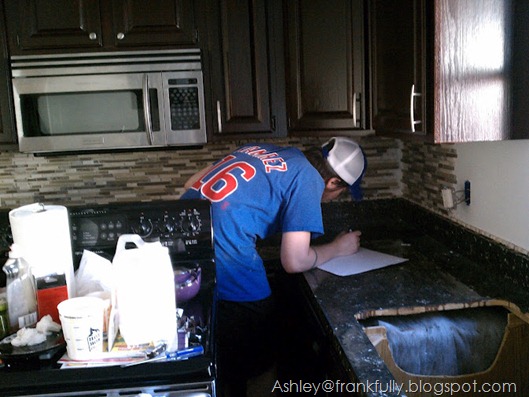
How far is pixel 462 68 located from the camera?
4.73 feet

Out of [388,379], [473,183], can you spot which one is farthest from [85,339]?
[473,183]

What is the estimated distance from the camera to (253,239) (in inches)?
74.9

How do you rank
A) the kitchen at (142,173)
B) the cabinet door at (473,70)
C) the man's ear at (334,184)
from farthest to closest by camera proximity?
the kitchen at (142,173) → the man's ear at (334,184) → the cabinet door at (473,70)

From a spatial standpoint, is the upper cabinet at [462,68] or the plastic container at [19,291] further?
the upper cabinet at [462,68]

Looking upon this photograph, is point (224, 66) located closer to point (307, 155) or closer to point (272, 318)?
point (307, 155)

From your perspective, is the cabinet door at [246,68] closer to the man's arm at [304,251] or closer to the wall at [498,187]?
the man's arm at [304,251]

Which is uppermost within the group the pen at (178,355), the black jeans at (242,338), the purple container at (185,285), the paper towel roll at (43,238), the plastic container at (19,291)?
the paper towel roll at (43,238)

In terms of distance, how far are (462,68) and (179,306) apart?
1023mm

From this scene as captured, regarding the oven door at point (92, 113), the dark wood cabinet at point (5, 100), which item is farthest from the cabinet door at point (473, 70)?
the dark wood cabinet at point (5, 100)

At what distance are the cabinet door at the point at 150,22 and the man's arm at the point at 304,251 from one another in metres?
1.00

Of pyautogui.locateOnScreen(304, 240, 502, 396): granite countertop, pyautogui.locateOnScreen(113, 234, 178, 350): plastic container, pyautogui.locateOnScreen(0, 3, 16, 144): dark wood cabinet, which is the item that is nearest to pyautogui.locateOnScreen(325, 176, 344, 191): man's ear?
pyautogui.locateOnScreen(304, 240, 502, 396): granite countertop

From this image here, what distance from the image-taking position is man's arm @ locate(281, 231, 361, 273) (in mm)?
1855

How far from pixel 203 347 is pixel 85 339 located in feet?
0.87

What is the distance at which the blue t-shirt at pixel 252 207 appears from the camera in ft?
6.00
